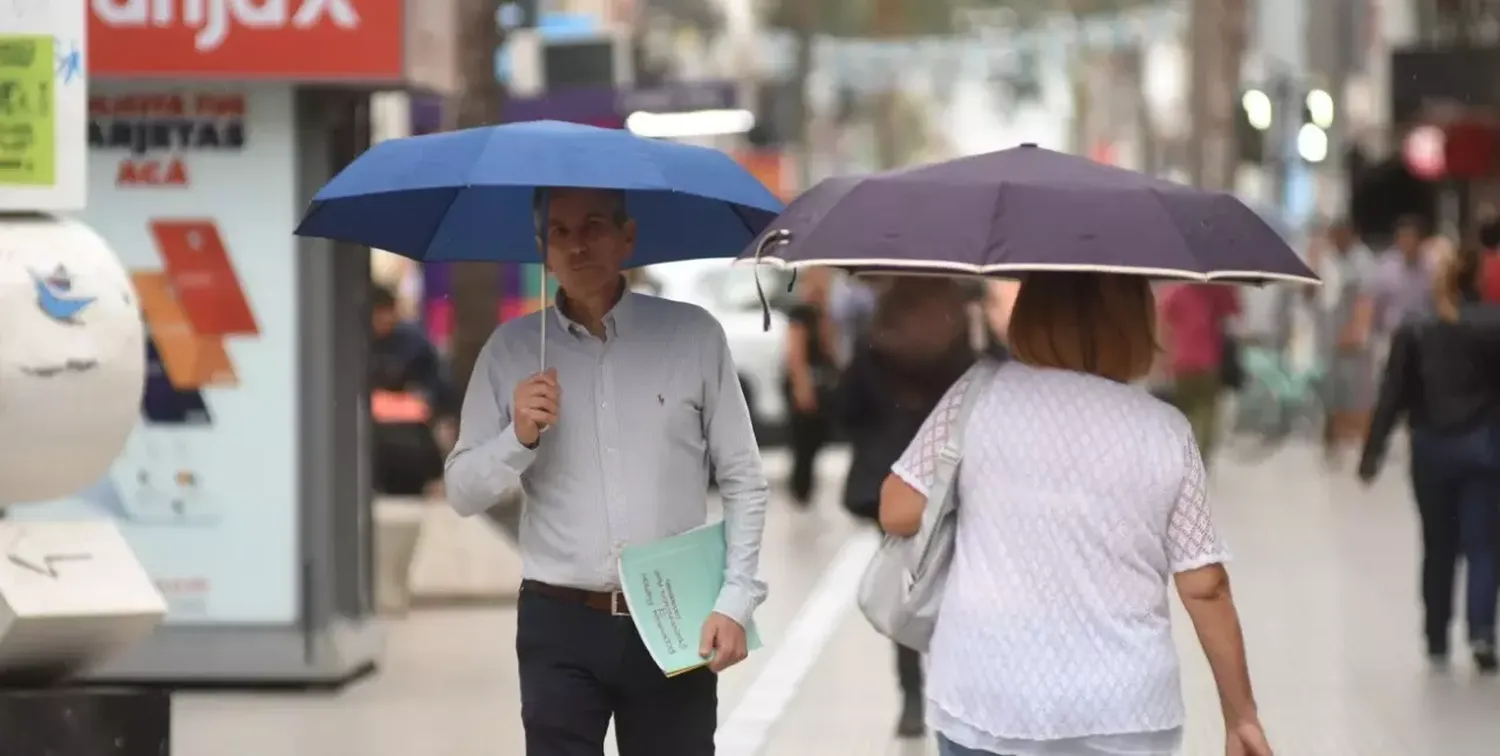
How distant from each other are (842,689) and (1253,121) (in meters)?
15.3

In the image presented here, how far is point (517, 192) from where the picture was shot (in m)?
5.82

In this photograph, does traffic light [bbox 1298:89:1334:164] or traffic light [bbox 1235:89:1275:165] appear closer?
traffic light [bbox 1235:89:1275:165]

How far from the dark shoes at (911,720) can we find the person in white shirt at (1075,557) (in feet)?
17.1

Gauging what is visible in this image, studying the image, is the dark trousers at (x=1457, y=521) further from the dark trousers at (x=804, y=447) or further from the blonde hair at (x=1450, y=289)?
the dark trousers at (x=804, y=447)

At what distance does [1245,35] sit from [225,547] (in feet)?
97.6

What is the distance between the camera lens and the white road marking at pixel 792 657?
9.97 meters

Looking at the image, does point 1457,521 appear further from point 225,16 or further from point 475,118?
point 475,118

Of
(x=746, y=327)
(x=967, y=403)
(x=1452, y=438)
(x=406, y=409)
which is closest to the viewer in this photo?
(x=967, y=403)

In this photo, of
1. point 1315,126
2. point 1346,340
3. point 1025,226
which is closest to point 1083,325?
point 1025,226

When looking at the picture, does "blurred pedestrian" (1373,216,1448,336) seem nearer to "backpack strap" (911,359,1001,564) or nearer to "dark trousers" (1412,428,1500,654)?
"dark trousers" (1412,428,1500,654)

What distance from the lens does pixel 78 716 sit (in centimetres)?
636

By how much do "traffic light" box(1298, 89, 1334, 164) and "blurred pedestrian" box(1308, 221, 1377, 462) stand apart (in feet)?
3.80

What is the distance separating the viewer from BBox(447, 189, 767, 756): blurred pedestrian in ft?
16.8

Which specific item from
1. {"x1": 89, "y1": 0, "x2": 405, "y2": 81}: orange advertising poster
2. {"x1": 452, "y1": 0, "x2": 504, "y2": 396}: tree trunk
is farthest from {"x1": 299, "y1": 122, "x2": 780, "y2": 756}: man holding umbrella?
{"x1": 452, "y1": 0, "x2": 504, "y2": 396}: tree trunk
